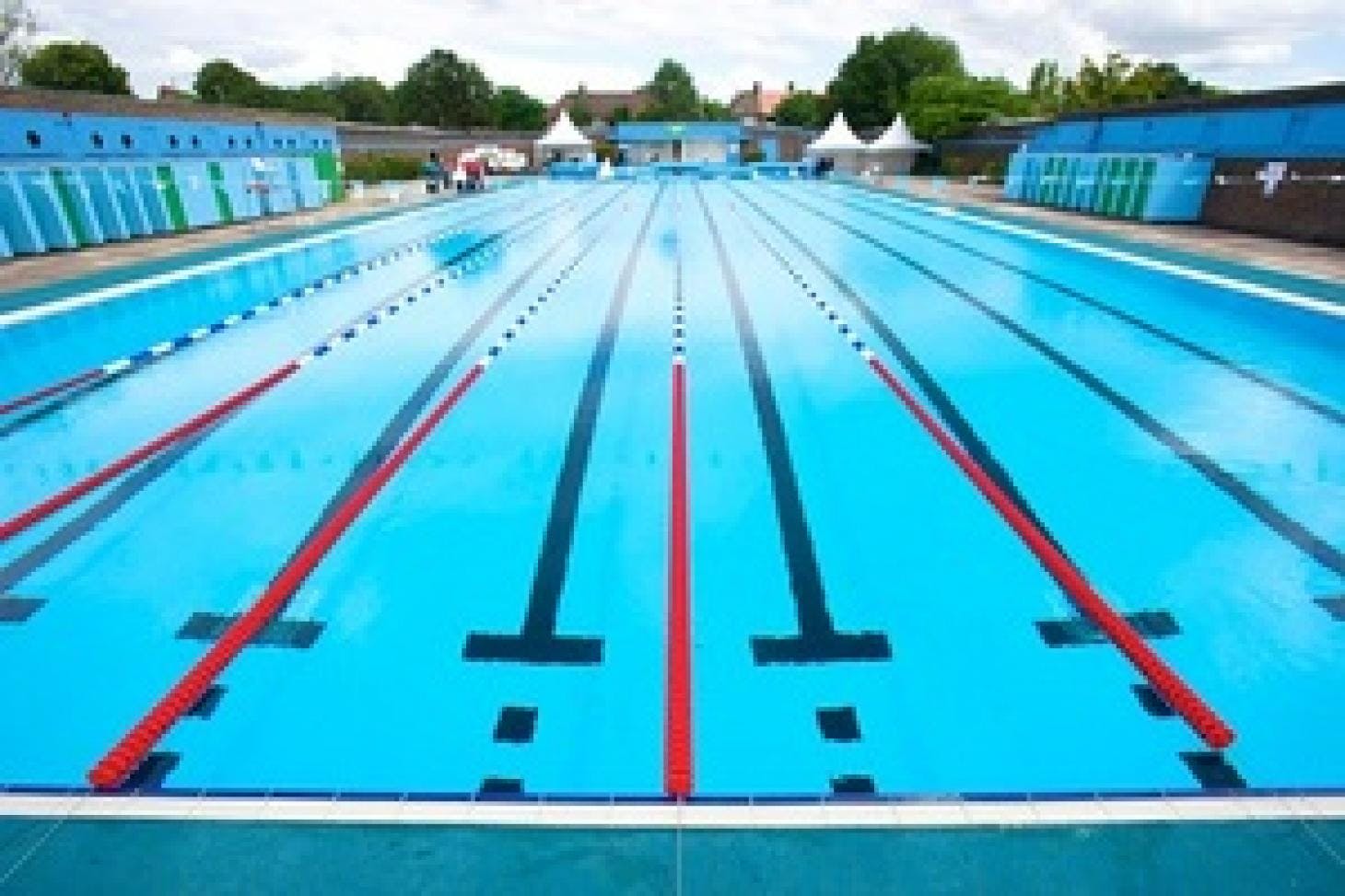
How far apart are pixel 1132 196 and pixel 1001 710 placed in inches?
627

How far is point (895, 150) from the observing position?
33.0 meters

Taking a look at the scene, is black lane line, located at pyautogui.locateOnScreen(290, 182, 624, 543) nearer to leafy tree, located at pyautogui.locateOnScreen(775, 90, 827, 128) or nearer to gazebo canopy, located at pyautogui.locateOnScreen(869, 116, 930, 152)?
gazebo canopy, located at pyautogui.locateOnScreen(869, 116, 930, 152)

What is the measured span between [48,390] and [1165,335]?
957 centimetres

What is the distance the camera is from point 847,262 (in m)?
11.7

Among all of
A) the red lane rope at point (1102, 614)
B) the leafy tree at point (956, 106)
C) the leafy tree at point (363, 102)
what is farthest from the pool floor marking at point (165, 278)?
the leafy tree at point (363, 102)

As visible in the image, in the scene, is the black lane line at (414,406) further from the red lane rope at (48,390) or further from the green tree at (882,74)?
A: the green tree at (882,74)

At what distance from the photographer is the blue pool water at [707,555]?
2.50 m

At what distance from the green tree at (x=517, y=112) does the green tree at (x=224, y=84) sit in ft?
62.0

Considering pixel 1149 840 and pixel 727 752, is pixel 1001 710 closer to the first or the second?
pixel 1149 840

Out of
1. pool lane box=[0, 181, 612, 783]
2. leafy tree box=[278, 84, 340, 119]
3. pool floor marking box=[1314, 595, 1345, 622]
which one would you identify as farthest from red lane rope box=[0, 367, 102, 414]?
leafy tree box=[278, 84, 340, 119]

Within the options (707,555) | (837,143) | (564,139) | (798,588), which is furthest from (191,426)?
(564,139)

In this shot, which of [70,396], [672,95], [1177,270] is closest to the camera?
[70,396]

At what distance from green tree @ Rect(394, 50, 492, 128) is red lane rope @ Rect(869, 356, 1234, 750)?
75886 millimetres

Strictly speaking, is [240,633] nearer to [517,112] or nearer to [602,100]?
[517,112]
